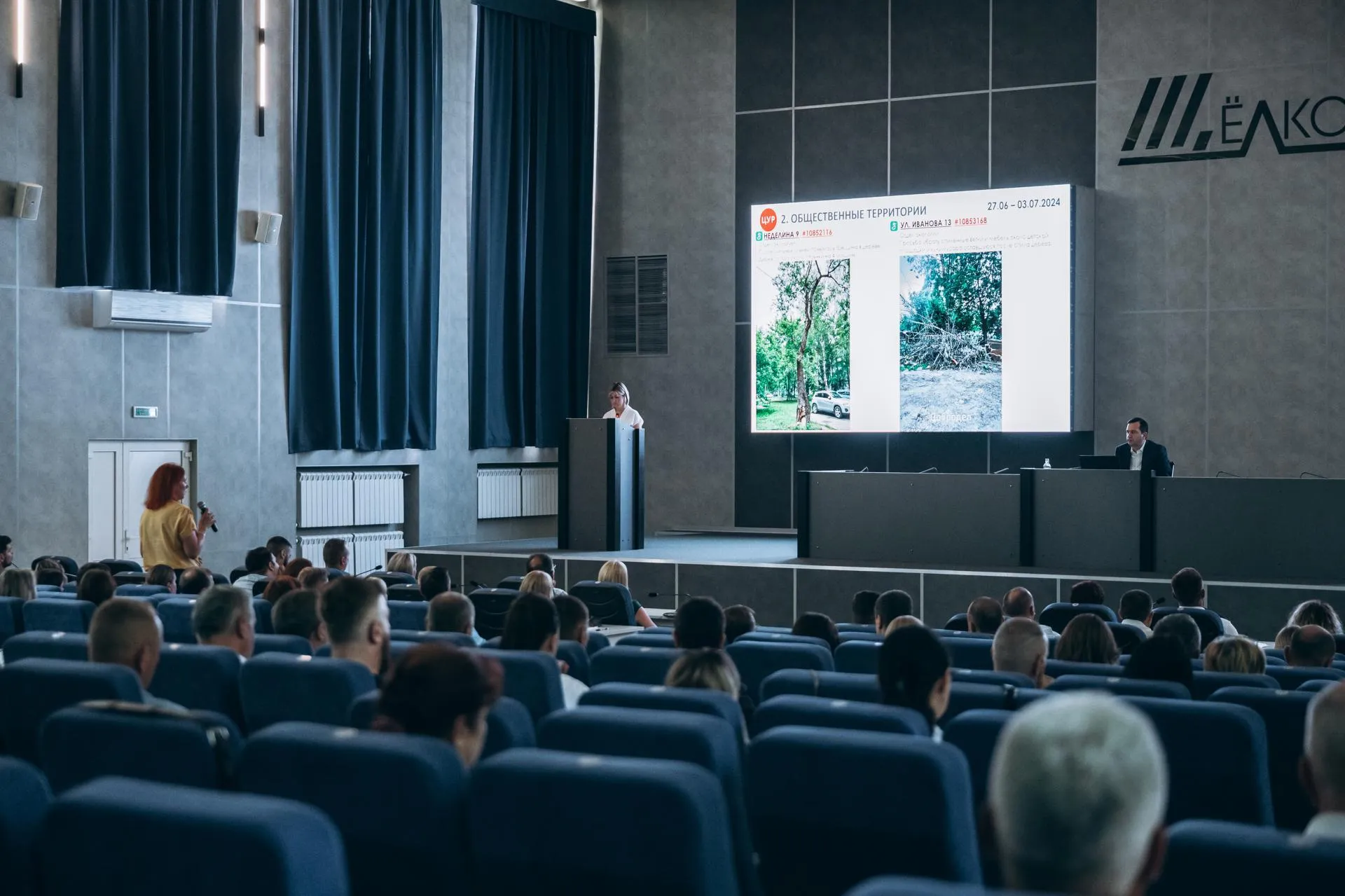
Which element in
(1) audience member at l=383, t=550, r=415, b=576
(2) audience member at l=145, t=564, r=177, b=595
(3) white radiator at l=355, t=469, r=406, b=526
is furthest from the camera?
(3) white radiator at l=355, t=469, r=406, b=526

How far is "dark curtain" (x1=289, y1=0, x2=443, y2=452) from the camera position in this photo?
1216 centimetres

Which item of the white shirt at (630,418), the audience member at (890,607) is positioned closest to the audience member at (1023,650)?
the audience member at (890,607)

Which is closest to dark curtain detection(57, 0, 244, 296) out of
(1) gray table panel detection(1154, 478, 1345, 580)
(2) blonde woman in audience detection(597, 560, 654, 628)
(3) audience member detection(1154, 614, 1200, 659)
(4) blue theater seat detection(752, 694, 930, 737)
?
(2) blonde woman in audience detection(597, 560, 654, 628)

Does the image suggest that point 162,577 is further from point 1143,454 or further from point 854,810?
point 1143,454

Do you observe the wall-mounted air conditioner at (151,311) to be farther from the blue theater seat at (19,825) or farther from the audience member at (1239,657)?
the blue theater seat at (19,825)

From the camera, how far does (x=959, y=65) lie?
12977 mm

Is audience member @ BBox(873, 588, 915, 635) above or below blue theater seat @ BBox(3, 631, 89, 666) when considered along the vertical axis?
below

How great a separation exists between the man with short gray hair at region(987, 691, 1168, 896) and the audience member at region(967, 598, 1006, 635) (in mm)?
4536

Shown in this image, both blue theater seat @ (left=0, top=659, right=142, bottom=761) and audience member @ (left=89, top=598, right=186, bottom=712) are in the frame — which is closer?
blue theater seat @ (left=0, top=659, right=142, bottom=761)

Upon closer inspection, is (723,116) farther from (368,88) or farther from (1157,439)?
(1157,439)

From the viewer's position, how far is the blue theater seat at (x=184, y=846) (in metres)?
1.53

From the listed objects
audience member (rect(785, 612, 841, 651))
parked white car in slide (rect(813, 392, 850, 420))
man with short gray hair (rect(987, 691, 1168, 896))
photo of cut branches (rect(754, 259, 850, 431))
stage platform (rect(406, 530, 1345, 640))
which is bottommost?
stage platform (rect(406, 530, 1345, 640))

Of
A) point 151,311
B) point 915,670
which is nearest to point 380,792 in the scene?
point 915,670

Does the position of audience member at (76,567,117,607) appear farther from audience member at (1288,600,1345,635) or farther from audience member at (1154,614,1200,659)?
audience member at (1288,600,1345,635)
